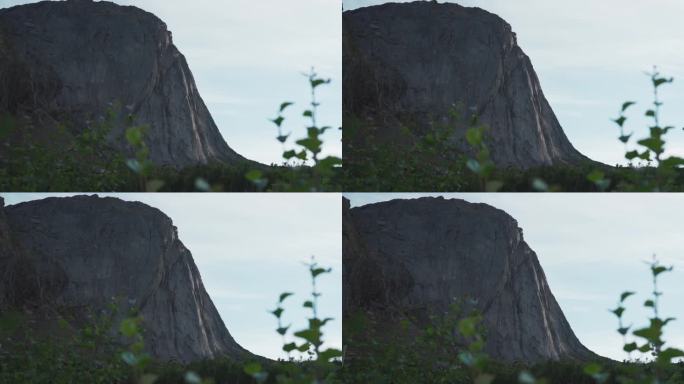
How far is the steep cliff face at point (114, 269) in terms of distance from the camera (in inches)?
271

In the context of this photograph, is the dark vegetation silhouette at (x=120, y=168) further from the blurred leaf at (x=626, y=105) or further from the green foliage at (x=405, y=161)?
the blurred leaf at (x=626, y=105)

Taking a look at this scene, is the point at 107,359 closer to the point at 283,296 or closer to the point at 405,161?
the point at 283,296

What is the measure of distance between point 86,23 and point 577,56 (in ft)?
11.9

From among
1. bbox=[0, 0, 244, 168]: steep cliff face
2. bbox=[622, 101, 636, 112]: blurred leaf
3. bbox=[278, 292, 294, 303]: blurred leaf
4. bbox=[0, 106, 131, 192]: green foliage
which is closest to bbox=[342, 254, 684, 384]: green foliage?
bbox=[278, 292, 294, 303]: blurred leaf

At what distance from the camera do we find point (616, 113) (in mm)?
6832

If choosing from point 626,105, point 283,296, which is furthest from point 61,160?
point 626,105

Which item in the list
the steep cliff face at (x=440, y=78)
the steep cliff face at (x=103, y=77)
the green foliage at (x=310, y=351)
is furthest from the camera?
the steep cliff face at (x=103, y=77)

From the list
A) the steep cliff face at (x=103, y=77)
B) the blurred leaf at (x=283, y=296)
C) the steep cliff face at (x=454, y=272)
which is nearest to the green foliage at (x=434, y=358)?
the steep cliff face at (x=454, y=272)

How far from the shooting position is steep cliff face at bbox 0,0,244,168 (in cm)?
702

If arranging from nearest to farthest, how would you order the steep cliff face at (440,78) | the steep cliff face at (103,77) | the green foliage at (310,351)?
1. the green foliage at (310,351)
2. the steep cliff face at (440,78)
3. the steep cliff face at (103,77)

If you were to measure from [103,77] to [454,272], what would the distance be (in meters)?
2.89

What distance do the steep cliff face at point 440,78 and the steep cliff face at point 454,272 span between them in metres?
0.55

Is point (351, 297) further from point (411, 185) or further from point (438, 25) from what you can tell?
point (438, 25)

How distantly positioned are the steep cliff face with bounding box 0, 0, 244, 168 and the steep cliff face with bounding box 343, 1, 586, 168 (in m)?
1.07
